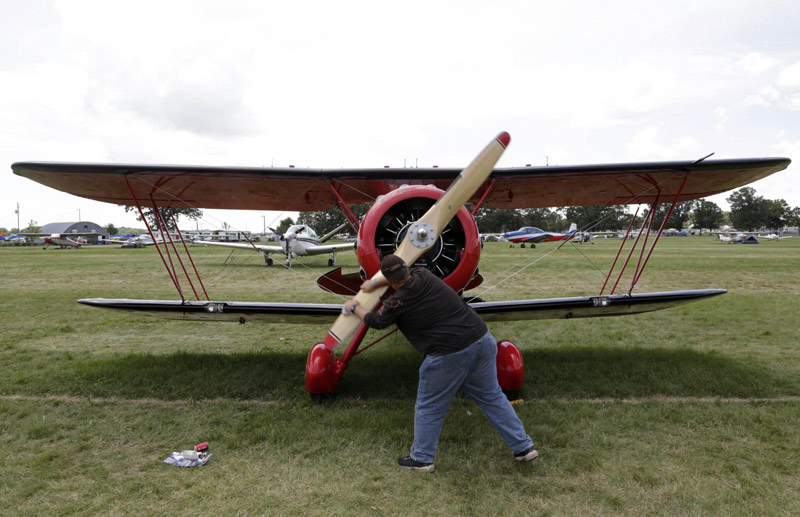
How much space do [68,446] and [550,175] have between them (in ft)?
17.8

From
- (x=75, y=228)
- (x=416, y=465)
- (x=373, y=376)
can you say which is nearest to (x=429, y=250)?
(x=416, y=465)

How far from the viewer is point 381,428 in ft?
12.6

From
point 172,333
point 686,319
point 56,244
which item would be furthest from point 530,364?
point 56,244

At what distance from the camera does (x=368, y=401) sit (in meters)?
4.53

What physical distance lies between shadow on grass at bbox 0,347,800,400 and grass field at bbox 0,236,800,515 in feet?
0.11

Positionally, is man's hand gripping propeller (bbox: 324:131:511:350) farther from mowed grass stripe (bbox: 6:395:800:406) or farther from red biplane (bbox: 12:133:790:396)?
mowed grass stripe (bbox: 6:395:800:406)

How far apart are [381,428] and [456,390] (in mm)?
1052

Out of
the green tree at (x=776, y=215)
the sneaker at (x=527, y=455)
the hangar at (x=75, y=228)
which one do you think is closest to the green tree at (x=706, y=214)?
the green tree at (x=776, y=215)

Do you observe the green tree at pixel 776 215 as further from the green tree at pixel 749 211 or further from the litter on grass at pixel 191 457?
the litter on grass at pixel 191 457

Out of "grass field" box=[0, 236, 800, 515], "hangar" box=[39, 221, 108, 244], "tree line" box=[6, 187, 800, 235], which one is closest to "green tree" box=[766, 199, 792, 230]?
"tree line" box=[6, 187, 800, 235]

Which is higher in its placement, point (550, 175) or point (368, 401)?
point (550, 175)

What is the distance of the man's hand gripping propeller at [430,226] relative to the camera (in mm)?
3564

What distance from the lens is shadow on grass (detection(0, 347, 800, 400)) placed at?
4.73 metres

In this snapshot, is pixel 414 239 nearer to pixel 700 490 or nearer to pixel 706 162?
pixel 700 490
